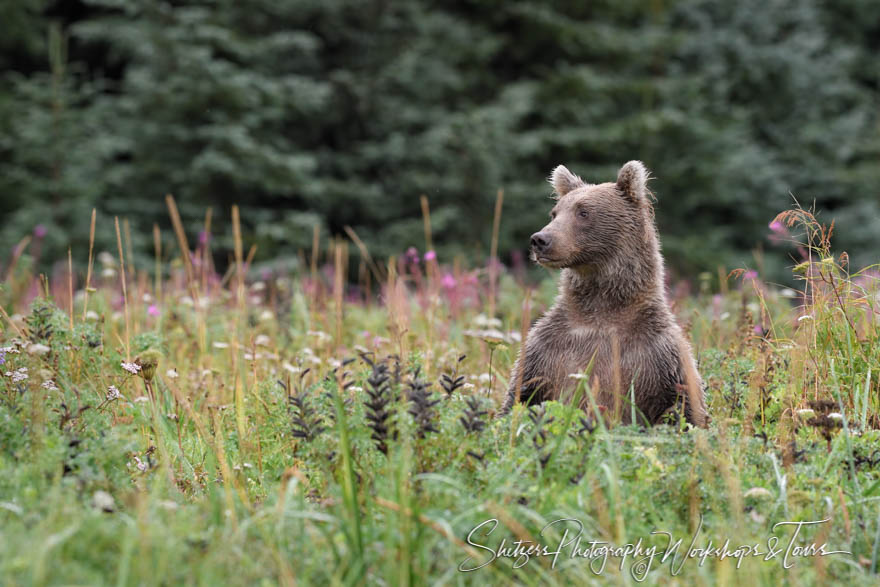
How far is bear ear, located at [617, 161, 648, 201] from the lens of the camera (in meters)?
3.90

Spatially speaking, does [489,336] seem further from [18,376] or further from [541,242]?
[18,376]

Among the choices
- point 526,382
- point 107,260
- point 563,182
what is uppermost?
point 563,182

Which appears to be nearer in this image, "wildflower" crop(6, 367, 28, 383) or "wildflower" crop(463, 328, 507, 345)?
"wildflower" crop(6, 367, 28, 383)

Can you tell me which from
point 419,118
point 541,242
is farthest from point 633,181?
point 419,118

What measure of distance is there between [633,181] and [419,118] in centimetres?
962

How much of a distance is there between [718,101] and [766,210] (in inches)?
91.2

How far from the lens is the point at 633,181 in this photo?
12.8 ft

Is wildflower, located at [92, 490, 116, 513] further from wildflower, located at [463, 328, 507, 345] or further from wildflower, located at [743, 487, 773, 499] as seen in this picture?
wildflower, located at [743, 487, 773, 499]

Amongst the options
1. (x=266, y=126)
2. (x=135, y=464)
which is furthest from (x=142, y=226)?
(x=135, y=464)

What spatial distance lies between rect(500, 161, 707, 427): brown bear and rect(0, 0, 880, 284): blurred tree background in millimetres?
7900

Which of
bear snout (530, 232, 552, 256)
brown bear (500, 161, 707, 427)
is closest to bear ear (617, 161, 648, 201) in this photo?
brown bear (500, 161, 707, 427)

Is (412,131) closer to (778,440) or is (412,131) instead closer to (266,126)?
(266,126)

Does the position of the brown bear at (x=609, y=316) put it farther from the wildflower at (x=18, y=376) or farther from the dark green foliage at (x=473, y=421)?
the wildflower at (x=18, y=376)

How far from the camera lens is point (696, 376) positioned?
3.40 metres
